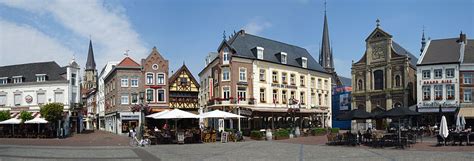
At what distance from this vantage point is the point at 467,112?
41.9m

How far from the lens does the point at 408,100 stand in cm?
4981

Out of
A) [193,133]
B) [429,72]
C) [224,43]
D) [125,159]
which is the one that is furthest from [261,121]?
[125,159]

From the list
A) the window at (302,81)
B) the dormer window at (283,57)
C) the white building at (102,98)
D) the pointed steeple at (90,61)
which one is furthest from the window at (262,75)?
the pointed steeple at (90,61)

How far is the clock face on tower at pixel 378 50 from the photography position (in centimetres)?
5206

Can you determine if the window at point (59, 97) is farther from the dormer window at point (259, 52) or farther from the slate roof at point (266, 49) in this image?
the dormer window at point (259, 52)

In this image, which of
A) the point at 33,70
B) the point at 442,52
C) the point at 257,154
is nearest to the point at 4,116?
the point at 33,70

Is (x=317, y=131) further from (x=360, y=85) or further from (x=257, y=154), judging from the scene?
(x=360, y=85)

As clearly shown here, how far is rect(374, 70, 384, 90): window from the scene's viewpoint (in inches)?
2078

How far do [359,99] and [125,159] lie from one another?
43.6 meters

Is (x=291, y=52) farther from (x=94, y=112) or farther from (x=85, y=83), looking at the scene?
(x=85, y=83)

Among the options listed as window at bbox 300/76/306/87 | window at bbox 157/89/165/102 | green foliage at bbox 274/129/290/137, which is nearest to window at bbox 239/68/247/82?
green foliage at bbox 274/129/290/137

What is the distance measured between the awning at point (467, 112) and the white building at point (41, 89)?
39069mm

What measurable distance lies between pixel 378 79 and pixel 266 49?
1784 cm

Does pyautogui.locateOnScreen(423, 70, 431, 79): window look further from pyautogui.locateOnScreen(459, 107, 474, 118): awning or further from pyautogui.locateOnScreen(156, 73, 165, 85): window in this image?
pyautogui.locateOnScreen(156, 73, 165, 85): window
